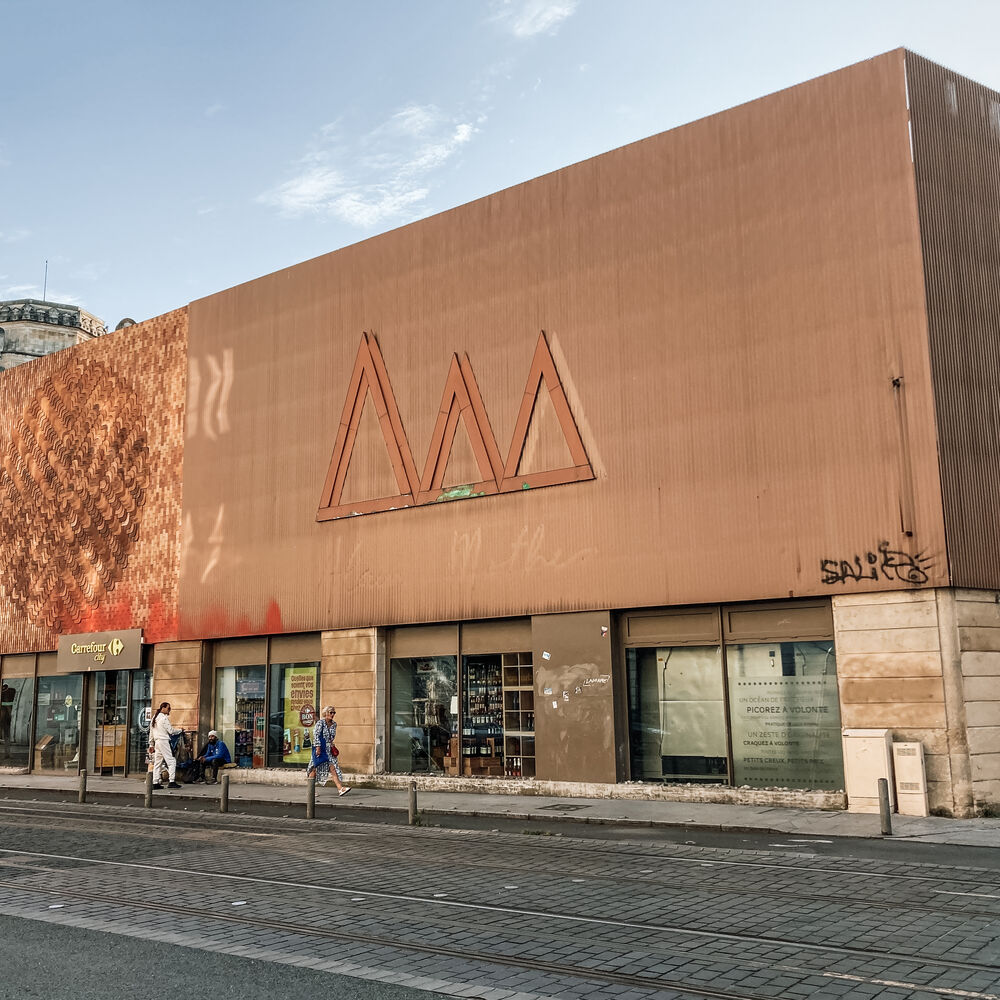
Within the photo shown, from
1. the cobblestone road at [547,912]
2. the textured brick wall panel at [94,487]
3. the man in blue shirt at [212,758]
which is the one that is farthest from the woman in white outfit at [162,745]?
the cobblestone road at [547,912]

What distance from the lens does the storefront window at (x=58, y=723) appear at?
3350 centimetres

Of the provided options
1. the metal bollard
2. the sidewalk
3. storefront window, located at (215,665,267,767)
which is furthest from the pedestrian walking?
the metal bollard

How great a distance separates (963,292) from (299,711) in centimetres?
1880

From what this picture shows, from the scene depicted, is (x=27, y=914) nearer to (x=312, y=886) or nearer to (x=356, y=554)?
(x=312, y=886)

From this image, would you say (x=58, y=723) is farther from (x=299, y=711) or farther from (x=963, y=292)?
(x=963, y=292)

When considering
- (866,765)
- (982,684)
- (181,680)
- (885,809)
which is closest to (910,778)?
(866,765)

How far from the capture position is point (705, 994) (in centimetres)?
704

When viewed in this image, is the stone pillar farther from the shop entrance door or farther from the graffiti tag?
the graffiti tag

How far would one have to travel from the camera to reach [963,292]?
1917cm

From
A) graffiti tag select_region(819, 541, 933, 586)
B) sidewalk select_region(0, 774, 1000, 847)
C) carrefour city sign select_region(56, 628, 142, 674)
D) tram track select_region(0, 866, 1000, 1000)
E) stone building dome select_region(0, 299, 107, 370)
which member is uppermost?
stone building dome select_region(0, 299, 107, 370)

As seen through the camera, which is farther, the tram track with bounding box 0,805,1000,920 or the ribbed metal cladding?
the ribbed metal cladding

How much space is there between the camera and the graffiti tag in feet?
58.4

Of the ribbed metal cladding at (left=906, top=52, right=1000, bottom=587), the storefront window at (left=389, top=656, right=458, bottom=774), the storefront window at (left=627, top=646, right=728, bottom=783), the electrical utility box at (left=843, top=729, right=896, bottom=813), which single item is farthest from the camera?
the storefront window at (left=389, top=656, right=458, bottom=774)

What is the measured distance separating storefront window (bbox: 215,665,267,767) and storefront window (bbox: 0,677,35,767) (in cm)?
952
